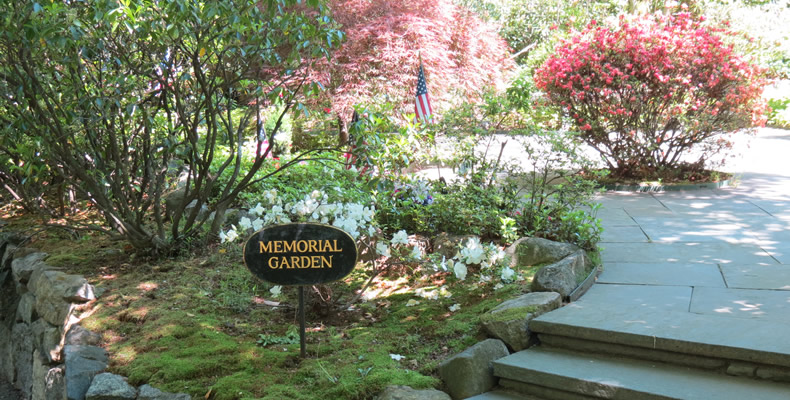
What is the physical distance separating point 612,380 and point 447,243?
2.04 metres

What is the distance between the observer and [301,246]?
3.43 meters

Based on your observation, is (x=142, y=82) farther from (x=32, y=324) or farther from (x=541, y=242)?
(x=541, y=242)

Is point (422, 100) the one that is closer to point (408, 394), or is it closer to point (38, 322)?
point (38, 322)

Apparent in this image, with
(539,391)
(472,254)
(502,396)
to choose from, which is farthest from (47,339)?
(539,391)

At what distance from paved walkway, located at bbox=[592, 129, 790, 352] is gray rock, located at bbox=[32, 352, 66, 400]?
3.36 metres

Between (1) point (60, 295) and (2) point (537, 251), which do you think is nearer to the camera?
(1) point (60, 295)

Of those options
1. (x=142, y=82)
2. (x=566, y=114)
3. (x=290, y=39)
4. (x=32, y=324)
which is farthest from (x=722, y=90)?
(x=32, y=324)

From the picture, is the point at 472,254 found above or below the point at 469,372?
above

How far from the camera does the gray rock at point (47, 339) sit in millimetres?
4180

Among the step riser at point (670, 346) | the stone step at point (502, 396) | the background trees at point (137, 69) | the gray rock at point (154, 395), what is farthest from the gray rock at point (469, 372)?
the background trees at point (137, 69)

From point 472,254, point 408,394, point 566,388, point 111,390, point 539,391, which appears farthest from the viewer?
point 472,254

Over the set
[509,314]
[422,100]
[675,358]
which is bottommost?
[675,358]

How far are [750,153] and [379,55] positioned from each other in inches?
298

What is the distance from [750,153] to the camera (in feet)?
37.1
